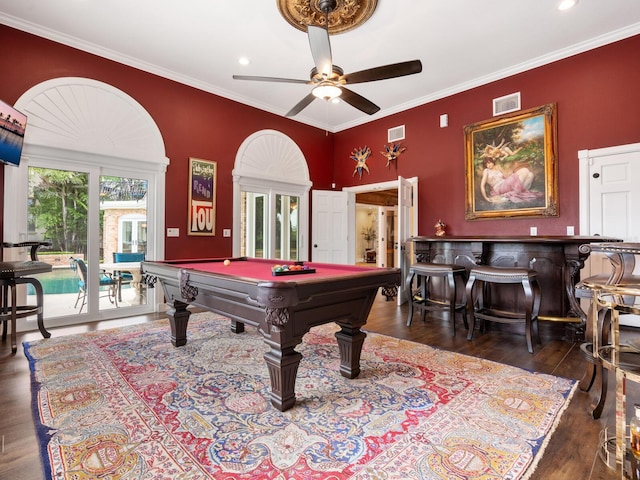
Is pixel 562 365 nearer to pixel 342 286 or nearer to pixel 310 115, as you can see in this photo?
pixel 342 286

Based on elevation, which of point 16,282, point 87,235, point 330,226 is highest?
point 330,226

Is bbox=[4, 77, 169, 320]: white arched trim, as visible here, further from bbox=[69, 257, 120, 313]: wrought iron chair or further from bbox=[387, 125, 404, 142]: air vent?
bbox=[387, 125, 404, 142]: air vent

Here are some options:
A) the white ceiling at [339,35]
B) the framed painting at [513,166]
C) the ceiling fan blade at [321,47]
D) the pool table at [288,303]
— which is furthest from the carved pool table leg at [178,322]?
the framed painting at [513,166]

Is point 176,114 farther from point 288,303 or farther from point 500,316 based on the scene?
point 500,316

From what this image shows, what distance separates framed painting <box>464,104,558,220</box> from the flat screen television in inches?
226

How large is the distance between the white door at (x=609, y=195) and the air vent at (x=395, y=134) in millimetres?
2756

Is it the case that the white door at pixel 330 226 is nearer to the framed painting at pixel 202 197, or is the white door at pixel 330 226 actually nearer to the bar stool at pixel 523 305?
the framed painting at pixel 202 197

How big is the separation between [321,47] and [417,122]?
357 cm

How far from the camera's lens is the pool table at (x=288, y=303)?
1811 mm

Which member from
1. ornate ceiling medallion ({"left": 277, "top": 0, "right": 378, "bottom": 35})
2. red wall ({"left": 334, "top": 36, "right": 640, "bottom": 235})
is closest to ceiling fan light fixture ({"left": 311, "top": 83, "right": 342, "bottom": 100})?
ornate ceiling medallion ({"left": 277, "top": 0, "right": 378, "bottom": 35})

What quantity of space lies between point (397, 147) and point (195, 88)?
360 centimetres

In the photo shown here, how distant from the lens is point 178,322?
10.5 feet

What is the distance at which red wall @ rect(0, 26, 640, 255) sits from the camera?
12.6ft

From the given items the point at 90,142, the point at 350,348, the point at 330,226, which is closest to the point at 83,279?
the point at 90,142
